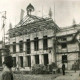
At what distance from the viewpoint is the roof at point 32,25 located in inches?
934

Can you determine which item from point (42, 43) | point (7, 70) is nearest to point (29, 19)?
point (42, 43)

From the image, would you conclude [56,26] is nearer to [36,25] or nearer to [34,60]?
[36,25]

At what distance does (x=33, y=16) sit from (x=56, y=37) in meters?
5.18

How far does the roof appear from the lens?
23.7 meters

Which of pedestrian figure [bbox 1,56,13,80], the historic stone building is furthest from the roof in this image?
pedestrian figure [bbox 1,56,13,80]

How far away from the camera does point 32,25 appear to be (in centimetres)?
2523

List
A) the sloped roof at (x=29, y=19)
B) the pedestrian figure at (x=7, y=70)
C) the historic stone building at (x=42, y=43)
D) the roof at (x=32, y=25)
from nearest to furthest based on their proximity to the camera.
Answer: the pedestrian figure at (x=7, y=70)
the historic stone building at (x=42, y=43)
the roof at (x=32, y=25)
the sloped roof at (x=29, y=19)

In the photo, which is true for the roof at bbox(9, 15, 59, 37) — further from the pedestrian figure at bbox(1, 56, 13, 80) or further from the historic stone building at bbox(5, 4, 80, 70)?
the pedestrian figure at bbox(1, 56, 13, 80)

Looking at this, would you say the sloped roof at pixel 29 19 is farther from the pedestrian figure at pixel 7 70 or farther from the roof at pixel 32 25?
the pedestrian figure at pixel 7 70

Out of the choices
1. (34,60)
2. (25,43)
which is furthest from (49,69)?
(25,43)

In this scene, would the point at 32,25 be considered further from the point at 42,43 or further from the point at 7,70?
the point at 7,70

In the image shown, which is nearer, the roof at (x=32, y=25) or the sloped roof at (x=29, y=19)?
the roof at (x=32, y=25)

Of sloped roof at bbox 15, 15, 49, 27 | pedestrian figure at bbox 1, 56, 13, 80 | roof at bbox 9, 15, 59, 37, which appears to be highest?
sloped roof at bbox 15, 15, 49, 27

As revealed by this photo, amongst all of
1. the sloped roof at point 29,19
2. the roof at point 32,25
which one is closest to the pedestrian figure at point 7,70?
the roof at point 32,25
